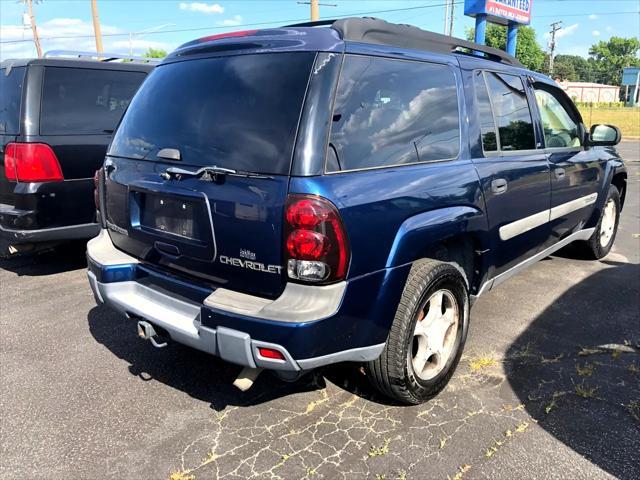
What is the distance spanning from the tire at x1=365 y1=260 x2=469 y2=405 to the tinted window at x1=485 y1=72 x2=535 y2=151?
1150 millimetres

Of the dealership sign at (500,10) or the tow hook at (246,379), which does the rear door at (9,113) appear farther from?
the dealership sign at (500,10)

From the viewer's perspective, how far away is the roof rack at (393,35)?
2707mm

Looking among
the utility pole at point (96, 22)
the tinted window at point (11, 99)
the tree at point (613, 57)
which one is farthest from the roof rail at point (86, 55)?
the tree at point (613, 57)

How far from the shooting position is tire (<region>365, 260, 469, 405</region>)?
2.73 metres

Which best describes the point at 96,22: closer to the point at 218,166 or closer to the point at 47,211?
the point at 47,211

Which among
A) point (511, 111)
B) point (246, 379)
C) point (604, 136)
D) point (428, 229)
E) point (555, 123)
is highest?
point (511, 111)

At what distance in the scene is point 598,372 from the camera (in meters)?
3.39

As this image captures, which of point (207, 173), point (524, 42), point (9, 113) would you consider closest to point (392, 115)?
point (207, 173)

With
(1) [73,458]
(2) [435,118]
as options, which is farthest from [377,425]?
(2) [435,118]

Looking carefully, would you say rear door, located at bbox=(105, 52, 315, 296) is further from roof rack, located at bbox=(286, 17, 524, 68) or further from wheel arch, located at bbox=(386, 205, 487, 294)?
wheel arch, located at bbox=(386, 205, 487, 294)

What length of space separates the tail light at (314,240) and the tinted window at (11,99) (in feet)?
11.6

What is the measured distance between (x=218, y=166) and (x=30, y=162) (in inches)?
114

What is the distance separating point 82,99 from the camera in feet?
16.7

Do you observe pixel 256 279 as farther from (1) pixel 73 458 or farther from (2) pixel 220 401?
(1) pixel 73 458
